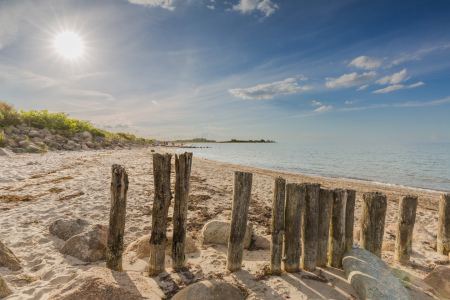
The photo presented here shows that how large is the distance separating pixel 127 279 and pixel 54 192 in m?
6.48

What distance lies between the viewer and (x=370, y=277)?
10.9ft

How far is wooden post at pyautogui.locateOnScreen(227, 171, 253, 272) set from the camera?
12.0 feet

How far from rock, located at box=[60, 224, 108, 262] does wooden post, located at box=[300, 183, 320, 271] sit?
374 centimetres

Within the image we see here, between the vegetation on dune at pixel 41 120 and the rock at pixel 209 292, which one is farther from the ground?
the vegetation on dune at pixel 41 120

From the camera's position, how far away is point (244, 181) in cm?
365

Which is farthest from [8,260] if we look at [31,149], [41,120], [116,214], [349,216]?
[41,120]

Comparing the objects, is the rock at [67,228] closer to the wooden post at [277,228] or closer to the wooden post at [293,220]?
the wooden post at [277,228]

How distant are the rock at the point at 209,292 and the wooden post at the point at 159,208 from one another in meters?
0.81

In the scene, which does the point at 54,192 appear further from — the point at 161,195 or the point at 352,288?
the point at 352,288

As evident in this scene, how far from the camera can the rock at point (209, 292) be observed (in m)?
2.86

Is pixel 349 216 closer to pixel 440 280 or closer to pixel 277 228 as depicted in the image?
pixel 277 228

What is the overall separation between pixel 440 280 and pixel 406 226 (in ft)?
3.28

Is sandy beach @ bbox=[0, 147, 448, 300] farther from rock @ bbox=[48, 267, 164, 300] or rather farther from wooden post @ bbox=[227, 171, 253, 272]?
wooden post @ bbox=[227, 171, 253, 272]

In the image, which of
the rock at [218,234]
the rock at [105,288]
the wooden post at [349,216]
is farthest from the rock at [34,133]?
the wooden post at [349,216]
